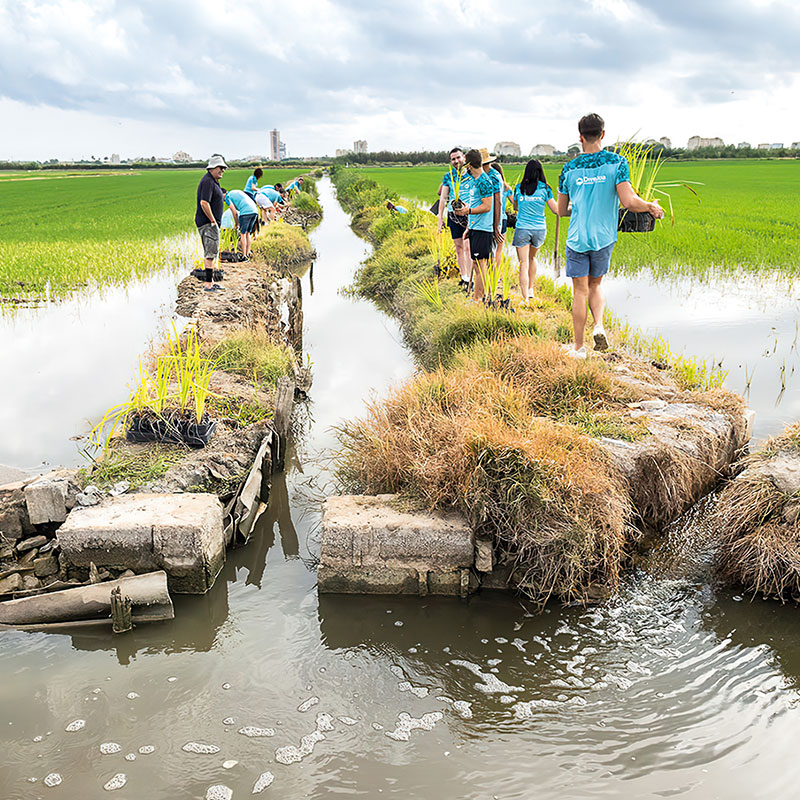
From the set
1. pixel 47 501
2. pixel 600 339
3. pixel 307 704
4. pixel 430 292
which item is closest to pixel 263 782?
pixel 307 704

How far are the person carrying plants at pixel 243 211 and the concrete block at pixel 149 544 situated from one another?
832 cm

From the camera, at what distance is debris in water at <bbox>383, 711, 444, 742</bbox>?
3.05 m

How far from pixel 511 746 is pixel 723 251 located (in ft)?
38.2

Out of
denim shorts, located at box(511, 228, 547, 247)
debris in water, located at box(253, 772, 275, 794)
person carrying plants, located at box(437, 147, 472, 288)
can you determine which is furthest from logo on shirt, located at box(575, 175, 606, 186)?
debris in water, located at box(253, 772, 275, 794)

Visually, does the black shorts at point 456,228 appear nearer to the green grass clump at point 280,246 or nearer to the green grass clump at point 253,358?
the green grass clump at point 253,358

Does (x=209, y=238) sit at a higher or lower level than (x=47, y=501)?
higher

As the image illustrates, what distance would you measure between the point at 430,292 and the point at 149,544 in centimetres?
594

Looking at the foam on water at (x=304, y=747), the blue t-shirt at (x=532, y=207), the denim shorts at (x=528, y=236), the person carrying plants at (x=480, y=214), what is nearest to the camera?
the foam on water at (x=304, y=747)

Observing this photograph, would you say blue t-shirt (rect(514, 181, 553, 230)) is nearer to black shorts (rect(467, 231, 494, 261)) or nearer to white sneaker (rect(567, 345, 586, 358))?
black shorts (rect(467, 231, 494, 261))

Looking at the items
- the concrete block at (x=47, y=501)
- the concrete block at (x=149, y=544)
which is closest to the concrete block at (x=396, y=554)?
the concrete block at (x=149, y=544)

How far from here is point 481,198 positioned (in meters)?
7.51

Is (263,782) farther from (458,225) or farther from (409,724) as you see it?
(458,225)

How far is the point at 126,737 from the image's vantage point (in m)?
3.04

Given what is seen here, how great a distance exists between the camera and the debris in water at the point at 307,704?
321 cm
